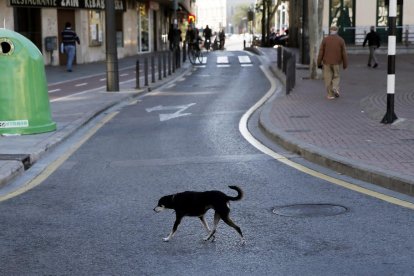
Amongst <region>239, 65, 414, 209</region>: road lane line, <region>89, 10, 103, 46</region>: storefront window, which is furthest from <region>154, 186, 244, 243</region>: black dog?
<region>89, 10, 103, 46</region>: storefront window

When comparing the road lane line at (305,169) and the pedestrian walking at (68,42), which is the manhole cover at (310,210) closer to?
the road lane line at (305,169)

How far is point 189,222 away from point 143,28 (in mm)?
44727

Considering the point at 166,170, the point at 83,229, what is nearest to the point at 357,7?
the point at 166,170

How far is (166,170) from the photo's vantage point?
9.28 meters

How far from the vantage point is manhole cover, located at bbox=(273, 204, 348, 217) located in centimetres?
682

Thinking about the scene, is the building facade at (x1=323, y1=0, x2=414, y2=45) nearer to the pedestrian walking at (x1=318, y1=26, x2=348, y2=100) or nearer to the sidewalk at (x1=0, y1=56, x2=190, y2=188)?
the sidewalk at (x1=0, y1=56, x2=190, y2=188)

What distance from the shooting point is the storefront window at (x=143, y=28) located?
4919 centimetres

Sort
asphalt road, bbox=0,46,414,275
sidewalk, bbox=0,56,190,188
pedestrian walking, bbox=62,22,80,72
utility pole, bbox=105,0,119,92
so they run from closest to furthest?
asphalt road, bbox=0,46,414,275 → sidewalk, bbox=0,56,190,188 → utility pole, bbox=105,0,119,92 → pedestrian walking, bbox=62,22,80,72

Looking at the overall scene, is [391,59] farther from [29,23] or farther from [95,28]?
[95,28]

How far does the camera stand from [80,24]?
121 feet

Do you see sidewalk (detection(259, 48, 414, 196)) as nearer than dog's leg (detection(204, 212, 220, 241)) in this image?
No

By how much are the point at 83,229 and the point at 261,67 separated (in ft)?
87.8

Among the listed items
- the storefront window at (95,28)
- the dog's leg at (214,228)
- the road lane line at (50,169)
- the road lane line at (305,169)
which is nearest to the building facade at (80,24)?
the storefront window at (95,28)

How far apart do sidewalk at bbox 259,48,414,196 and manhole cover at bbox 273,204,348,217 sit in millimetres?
1055
